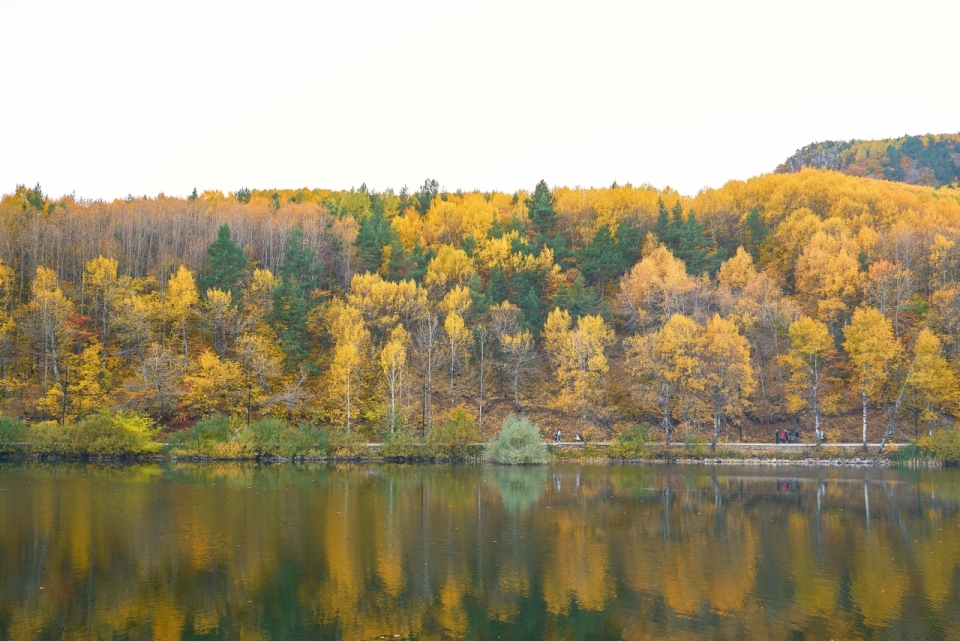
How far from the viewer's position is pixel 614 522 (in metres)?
33.5

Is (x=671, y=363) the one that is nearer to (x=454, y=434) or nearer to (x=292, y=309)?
(x=454, y=434)

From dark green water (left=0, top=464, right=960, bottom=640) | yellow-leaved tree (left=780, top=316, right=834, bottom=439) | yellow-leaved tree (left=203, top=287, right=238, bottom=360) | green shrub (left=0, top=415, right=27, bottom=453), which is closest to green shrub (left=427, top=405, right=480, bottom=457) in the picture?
dark green water (left=0, top=464, right=960, bottom=640)

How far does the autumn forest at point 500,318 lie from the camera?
6806cm

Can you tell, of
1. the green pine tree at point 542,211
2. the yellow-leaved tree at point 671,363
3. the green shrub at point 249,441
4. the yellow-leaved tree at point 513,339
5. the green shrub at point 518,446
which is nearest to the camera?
the green shrub at point 518,446

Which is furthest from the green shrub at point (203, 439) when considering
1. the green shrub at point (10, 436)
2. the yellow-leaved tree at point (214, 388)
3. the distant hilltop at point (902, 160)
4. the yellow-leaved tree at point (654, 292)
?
the distant hilltop at point (902, 160)

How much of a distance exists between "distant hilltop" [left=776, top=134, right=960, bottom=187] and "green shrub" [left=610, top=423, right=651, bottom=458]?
105 metres

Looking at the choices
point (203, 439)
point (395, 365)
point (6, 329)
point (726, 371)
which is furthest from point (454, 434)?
point (6, 329)

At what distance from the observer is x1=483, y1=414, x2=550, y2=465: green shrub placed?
5931 centimetres

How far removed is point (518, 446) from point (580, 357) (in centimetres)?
1505

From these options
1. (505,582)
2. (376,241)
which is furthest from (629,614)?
(376,241)

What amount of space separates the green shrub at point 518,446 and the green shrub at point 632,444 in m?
7.20

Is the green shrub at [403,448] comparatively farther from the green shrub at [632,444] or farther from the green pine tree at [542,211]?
the green pine tree at [542,211]

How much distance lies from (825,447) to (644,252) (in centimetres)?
3726

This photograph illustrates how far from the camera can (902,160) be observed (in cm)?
16388
